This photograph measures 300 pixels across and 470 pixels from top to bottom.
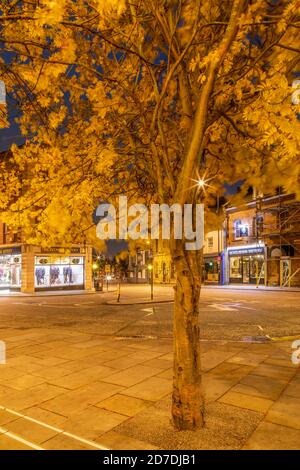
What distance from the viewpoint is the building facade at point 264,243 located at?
35.9 metres

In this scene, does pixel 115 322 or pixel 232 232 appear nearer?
pixel 115 322

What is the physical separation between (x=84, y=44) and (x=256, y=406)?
266 inches

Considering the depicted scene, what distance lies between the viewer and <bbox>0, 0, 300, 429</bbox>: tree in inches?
186

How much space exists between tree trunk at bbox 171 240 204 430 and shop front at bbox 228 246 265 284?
35.5m

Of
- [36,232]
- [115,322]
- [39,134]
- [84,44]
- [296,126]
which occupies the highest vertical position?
[84,44]

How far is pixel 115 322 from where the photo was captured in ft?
49.3

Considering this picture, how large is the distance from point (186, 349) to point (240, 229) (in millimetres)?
40649

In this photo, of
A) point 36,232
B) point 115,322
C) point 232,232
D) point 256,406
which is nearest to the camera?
point 256,406

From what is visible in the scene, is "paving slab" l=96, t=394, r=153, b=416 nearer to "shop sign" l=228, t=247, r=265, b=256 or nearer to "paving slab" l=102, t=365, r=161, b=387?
"paving slab" l=102, t=365, r=161, b=387

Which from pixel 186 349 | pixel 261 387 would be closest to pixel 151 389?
pixel 261 387

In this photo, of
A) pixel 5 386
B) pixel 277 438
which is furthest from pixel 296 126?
pixel 5 386

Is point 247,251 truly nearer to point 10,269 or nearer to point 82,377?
point 10,269

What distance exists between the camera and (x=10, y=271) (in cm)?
3719

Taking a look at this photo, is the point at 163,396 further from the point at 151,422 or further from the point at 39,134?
the point at 39,134
